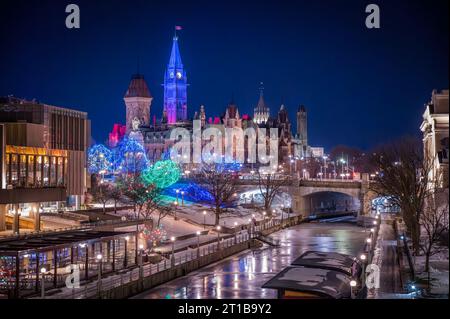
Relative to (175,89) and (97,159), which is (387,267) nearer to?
(97,159)

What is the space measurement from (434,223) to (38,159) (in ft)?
87.3

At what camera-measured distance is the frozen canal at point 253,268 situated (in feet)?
94.0

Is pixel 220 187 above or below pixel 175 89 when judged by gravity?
below

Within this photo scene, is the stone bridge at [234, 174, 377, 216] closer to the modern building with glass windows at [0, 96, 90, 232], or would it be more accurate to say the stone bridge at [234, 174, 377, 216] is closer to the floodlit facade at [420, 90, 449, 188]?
the floodlit facade at [420, 90, 449, 188]

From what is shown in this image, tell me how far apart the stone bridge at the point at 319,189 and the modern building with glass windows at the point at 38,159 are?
29.5 m

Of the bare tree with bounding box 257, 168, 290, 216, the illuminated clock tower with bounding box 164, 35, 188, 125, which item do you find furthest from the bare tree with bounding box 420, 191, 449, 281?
the illuminated clock tower with bounding box 164, 35, 188, 125

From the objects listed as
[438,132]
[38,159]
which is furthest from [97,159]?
[438,132]

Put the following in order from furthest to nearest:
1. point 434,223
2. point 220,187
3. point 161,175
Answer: point 220,187 < point 161,175 < point 434,223

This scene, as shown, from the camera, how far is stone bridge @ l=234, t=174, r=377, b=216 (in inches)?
3054

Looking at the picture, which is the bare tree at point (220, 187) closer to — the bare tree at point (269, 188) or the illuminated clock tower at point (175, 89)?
the bare tree at point (269, 188)

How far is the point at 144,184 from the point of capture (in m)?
64.4

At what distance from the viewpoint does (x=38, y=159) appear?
50.4m

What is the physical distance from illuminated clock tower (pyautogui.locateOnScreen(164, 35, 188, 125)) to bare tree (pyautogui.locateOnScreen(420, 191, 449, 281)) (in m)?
118
